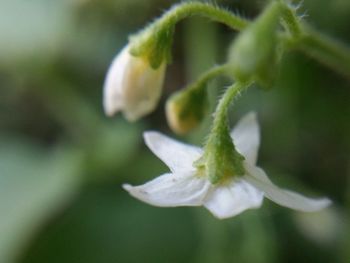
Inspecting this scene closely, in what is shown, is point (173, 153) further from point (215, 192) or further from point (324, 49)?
point (324, 49)

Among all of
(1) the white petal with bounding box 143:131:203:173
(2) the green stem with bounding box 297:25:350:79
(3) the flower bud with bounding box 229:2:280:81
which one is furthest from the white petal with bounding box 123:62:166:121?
(3) the flower bud with bounding box 229:2:280:81

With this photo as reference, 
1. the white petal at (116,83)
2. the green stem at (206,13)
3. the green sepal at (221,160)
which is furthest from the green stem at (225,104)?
the white petal at (116,83)

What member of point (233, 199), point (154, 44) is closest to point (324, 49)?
point (154, 44)

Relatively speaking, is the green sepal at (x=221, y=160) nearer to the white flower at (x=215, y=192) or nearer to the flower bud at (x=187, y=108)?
the white flower at (x=215, y=192)

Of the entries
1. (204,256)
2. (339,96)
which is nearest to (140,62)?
(204,256)

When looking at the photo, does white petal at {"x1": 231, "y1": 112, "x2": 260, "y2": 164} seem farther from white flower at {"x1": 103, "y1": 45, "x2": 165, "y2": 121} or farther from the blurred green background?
the blurred green background

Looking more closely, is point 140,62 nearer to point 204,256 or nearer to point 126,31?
point 204,256
